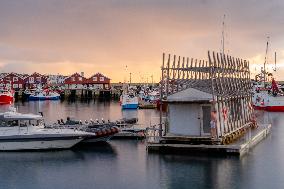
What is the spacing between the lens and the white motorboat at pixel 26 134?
3338 cm

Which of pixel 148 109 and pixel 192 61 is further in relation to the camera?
pixel 148 109

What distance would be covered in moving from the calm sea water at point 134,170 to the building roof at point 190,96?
375 cm

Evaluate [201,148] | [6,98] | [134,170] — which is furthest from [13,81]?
[134,170]

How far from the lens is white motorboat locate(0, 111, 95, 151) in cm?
3338

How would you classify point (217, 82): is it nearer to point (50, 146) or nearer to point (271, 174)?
point (271, 174)

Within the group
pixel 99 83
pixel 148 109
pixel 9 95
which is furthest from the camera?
pixel 99 83

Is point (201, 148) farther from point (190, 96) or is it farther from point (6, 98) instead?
point (6, 98)

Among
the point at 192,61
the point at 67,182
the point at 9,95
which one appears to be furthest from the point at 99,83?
the point at 67,182

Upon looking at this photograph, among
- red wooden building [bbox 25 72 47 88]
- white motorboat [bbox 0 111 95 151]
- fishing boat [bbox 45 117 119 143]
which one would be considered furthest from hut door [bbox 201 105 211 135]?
red wooden building [bbox 25 72 47 88]

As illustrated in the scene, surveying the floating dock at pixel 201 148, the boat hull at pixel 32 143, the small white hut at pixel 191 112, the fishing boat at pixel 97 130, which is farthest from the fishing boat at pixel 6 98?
the small white hut at pixel 191 112

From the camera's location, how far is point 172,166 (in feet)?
94.5

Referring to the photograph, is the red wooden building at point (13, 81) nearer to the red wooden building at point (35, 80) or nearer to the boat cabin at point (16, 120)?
the red wooden building at point (35, 80)

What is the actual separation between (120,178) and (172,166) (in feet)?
12.9

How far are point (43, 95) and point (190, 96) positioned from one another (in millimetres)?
121281
